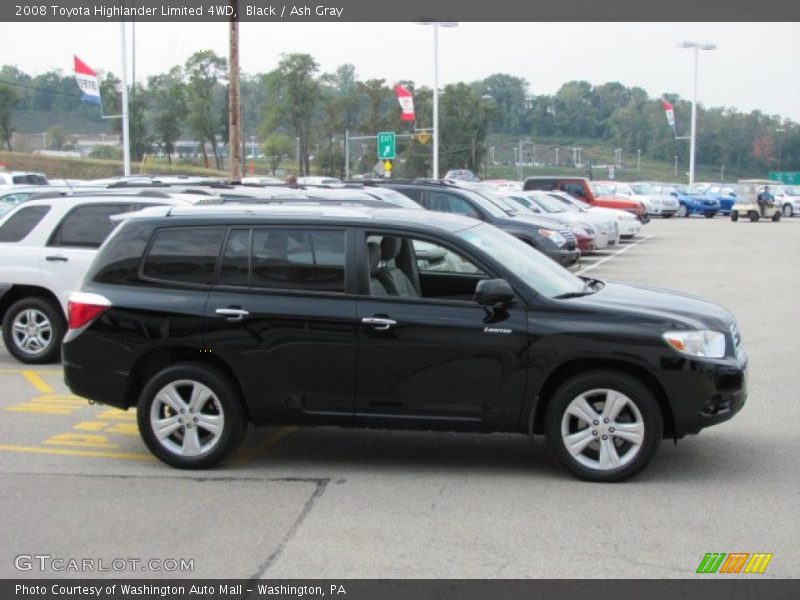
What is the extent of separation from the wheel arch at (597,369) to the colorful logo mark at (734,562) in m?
1.41

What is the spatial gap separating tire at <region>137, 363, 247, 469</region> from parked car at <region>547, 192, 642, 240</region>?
72.1 feet

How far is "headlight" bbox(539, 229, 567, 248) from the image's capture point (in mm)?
19594

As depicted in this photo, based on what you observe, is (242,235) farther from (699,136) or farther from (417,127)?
(699,136)

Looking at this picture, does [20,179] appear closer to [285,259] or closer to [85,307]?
[85,307]

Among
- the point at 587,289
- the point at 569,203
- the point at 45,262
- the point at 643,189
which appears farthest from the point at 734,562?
the point at 643,189

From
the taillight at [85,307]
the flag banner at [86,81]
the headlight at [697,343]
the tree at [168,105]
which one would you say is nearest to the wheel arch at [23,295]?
the taillight at [85,307]

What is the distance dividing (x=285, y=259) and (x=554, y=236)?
519 inches

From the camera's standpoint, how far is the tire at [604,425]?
6672 millimetres

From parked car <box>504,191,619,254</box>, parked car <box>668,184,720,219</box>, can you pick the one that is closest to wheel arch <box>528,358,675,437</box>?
parked car <box>504,191,619,254</box>

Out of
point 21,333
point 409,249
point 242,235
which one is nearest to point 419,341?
point 409,249

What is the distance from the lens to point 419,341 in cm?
687

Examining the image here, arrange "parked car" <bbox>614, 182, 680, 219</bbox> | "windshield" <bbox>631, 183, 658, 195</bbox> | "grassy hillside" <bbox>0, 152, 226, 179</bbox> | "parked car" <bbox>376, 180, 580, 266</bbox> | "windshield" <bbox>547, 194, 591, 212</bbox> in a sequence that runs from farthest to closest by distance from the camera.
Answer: "grassy hillside" <bbox>0, 152, 226, 179</bbox> → "windshield" <bbox>631, 183, 658, 195</bbox> → "parked car" <bbox>614, 182, 680, 219</bbox> → "windshield" <bbox>547, 194, 591, 212</bbox> → "parked car" <bbox>376, 180, 580, 266</bbox>

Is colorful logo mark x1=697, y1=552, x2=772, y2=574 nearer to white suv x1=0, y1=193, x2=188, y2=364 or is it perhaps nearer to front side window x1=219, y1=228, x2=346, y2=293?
front side window x1=219, y1=228, x2=346, y2=293

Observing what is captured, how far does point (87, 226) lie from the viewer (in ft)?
37.6
